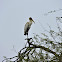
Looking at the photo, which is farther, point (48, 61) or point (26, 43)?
point (26, 43)

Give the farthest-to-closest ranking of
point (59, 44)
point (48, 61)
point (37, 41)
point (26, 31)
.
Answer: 1. point (26, 31)
2. point (37, 41)
3. point (59, 44)
4. point (48, 61)

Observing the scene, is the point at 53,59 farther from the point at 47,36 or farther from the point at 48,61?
the point at 47,36

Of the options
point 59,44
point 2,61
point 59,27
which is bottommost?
point 2,61

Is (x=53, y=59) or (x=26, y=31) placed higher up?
(x=26, y=31)

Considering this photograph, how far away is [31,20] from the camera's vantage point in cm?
948

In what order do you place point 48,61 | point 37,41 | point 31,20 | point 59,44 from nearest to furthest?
1. point 48,61
2. point 59,44
3. point 37,41
4. point 31,20

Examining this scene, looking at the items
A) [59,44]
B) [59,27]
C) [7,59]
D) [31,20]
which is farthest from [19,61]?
[31,20]

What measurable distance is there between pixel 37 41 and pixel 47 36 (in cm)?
35

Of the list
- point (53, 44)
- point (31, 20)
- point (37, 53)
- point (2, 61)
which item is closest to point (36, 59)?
point (37, 53)

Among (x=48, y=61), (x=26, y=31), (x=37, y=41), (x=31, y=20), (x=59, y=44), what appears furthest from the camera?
(x=31, y=20)

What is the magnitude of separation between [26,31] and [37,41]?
280 centimetres

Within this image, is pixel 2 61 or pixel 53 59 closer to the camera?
pixel 53 59

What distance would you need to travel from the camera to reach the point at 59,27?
18.3 ft

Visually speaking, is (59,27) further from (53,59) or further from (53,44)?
(53,59)
